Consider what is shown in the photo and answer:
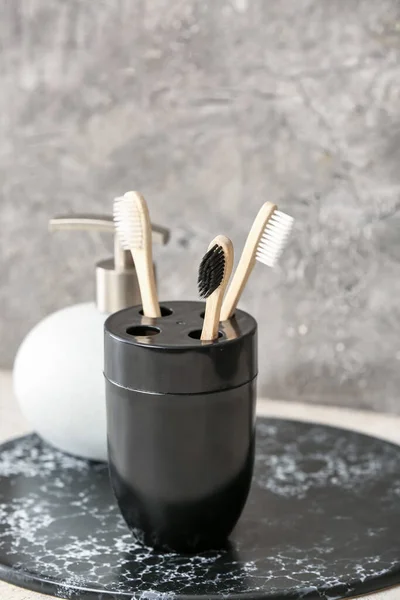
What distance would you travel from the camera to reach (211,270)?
0.59 metres

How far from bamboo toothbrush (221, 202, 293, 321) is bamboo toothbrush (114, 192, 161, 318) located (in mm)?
53

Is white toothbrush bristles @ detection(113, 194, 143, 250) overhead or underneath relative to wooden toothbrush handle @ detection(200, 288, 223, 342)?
overhead

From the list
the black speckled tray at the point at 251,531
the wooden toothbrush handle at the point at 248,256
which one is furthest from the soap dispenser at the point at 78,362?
the wooden toothbrush handle at the point at 248,256

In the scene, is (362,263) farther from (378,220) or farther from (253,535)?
(253,535)

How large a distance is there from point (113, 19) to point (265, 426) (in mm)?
423

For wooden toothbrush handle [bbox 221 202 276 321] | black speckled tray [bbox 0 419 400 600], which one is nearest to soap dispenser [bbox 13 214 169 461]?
black speckled tray [bbox 0 419 400 600]

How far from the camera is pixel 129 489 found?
2.08ft

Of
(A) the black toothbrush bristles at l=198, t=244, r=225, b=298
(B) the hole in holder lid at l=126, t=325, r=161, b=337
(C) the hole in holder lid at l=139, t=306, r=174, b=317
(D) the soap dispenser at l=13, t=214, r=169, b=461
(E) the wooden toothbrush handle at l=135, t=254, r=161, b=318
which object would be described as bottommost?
(D) the soap dispenser at l=13, t=214, r=169, b=461

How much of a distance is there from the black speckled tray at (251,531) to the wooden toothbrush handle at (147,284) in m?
0.17

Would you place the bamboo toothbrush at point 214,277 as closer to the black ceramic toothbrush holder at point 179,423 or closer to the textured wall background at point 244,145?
the black ceramic toothbrush holder at point 179,423

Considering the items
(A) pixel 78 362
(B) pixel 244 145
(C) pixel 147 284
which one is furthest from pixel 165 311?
(B) pixel 244 145

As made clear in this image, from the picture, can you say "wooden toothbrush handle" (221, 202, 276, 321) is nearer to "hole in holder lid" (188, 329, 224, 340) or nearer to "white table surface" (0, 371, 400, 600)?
"hole in holder lid" (188, 329, 224, 340)

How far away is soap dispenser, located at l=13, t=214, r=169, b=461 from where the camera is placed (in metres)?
0.77

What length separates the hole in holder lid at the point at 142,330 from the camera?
2.07 feet
